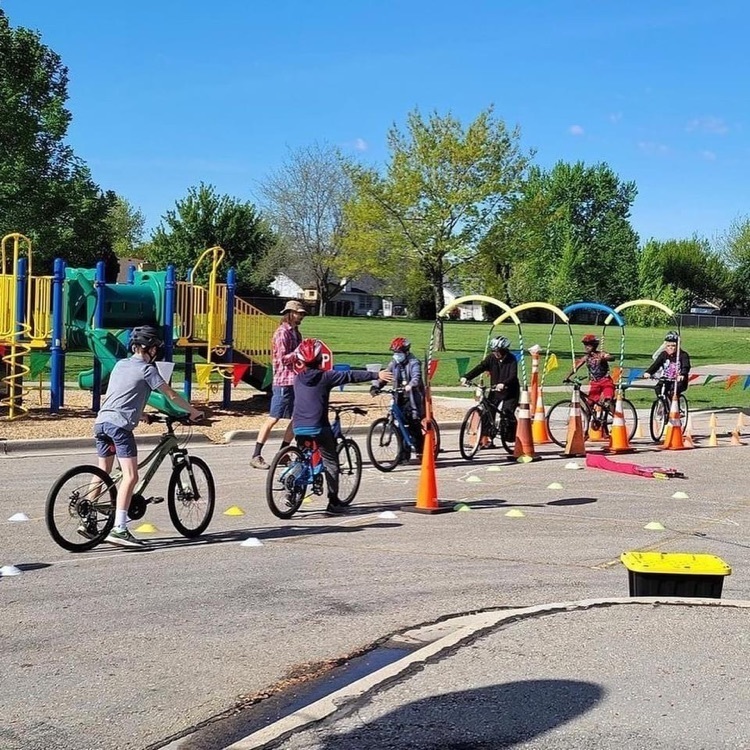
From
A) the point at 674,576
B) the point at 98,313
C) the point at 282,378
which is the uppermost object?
the point at 98,313

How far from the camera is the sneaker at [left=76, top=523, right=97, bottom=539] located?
828cm

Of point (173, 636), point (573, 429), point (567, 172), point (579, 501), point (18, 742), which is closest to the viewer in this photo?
point (18, 742)

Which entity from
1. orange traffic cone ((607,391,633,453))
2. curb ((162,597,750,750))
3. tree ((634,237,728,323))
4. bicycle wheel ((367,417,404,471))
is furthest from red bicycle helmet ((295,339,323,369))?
tree ((634,237,728,323))

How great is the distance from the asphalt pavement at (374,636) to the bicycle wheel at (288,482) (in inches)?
6.9

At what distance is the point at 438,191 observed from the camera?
40.9 m

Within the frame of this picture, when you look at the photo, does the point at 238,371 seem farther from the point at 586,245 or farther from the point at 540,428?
the point at 586,245

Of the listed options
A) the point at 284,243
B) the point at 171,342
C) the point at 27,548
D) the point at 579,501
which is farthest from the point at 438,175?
the point at 284,243

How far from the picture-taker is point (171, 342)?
18891mm

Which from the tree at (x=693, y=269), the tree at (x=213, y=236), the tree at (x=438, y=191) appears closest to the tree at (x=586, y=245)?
the tree at (x=693, y=269)

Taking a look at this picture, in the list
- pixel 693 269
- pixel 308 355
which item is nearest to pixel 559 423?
pixel 308 355

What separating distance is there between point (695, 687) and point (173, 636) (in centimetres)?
281

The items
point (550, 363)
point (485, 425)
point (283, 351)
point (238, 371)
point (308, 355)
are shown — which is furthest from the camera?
point (550, 363)

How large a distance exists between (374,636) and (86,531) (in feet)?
10.0

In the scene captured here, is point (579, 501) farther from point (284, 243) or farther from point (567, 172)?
point (567, 172)
